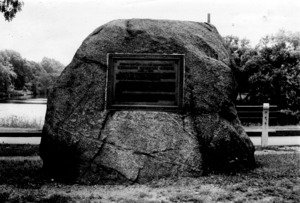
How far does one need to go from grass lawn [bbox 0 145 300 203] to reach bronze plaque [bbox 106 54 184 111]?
5.07 feet

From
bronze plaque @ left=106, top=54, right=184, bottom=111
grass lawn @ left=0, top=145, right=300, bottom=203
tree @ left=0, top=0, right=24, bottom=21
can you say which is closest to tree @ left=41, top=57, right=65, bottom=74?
tree @ left=0, top=0, right=24, bottom=21

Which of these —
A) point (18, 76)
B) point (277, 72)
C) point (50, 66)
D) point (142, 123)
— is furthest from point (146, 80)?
point (50, 66)

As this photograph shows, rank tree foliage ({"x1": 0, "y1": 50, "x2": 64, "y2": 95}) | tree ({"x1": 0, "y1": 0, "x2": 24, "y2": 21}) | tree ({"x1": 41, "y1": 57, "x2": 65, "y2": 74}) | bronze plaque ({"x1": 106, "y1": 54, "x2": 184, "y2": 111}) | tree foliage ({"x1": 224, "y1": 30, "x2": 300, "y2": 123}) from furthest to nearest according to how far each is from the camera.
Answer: tree ({"x1": 41, "y1": 57, "x2": 65, "y2": 74})
tree foliage ({"x1": 0, "y1": 50, "x2": 64, "y2": 95})
tree foliage ({"x1": 224, "y1": 30, "x2": 300, "y2": 123})
tree ({"x1": 0, "y1": 0, "x2": 24, "y2": 21})
bronze plaque ({"x1": 106, "y1": 54, "x2": 184, "y2": 111})

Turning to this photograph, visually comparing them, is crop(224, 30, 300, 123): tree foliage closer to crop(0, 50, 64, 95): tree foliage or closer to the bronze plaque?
the bronze plaque

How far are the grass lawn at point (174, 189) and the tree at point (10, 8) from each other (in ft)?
17.9

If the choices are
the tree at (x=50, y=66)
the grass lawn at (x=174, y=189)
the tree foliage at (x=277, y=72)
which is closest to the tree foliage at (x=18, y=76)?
the tree at (x=50, y=66)

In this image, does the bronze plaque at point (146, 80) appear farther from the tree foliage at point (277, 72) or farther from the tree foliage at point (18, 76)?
the tree foliage at point (18, 76)

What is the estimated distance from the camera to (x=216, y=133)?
22.2ft

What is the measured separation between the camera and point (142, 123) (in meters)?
6.61

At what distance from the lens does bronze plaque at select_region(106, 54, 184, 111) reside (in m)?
6.85

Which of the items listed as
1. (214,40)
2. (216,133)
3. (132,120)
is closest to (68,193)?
(132,120)

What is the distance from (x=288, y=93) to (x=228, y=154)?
44.4ft

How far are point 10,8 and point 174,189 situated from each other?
8.00 meters

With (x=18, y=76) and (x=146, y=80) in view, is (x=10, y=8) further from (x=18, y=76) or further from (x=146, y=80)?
(x=18, y=76)
